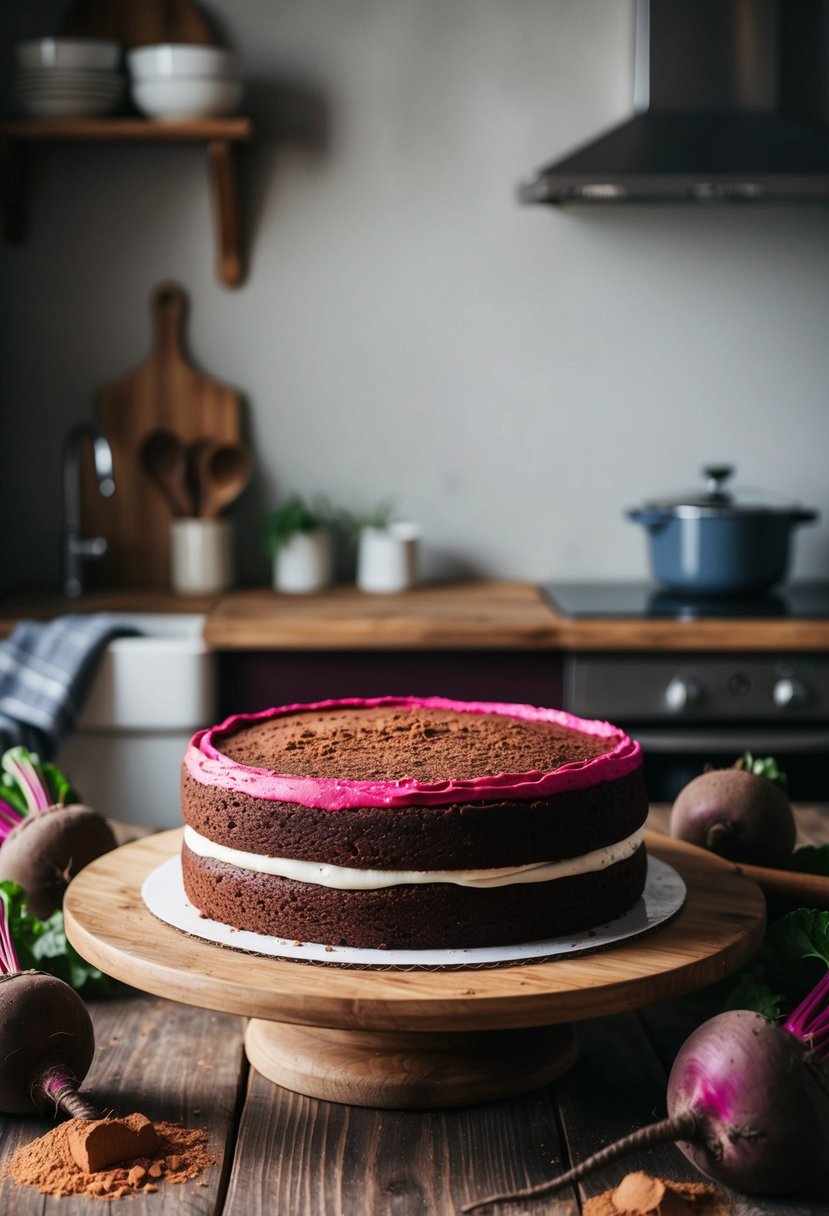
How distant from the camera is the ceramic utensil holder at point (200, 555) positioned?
3.01m

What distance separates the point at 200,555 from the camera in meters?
3.02

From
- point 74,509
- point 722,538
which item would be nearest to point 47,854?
point 722,538

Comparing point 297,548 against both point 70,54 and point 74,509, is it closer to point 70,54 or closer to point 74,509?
point 74,509

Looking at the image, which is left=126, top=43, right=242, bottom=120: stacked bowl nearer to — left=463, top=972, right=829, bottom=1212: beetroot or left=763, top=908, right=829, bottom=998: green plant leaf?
left=763, top=908, right=829, bottom=998: green plant leaf

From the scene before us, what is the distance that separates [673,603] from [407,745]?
173 cm

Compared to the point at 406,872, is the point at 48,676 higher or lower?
lower

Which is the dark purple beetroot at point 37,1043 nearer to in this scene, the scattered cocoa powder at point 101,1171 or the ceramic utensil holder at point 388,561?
→ the scattered cocoa powder at point 101,1171

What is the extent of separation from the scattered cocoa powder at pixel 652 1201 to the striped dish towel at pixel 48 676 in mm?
1730

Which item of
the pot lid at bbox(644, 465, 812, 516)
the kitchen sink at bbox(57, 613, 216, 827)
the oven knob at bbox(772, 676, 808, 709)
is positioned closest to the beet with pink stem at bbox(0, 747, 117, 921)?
the kitchen sink at bbox(57, 613, 216, 827)

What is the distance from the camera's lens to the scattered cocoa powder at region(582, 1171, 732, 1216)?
0.74 meters

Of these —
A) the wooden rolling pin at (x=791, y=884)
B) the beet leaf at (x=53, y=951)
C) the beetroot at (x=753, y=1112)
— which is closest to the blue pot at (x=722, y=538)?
the wooden rolling pin at (x=791, y=884)

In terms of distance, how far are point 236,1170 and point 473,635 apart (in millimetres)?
1759

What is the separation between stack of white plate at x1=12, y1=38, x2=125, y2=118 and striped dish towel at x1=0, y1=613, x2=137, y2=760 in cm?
111

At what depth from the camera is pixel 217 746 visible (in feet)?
3.86
